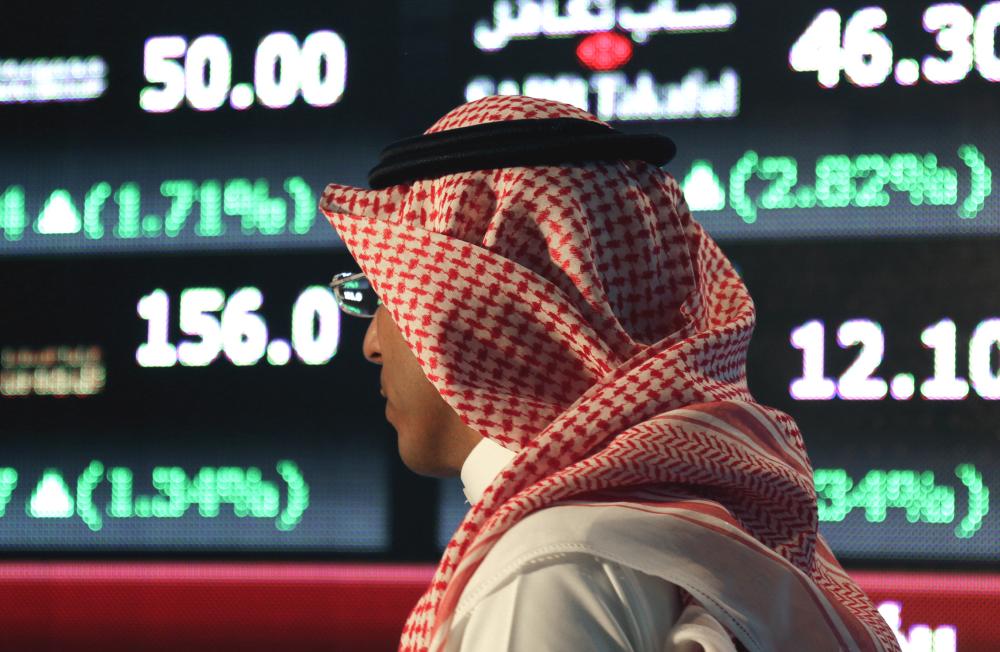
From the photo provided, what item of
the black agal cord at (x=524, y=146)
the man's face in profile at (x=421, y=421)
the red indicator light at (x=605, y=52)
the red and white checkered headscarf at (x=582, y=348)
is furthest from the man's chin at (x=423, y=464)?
the red indicator light at (x=605, y=52)

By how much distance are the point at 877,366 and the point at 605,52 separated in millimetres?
659

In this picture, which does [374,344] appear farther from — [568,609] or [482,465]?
[568,609]

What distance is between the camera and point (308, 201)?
6.52 ft

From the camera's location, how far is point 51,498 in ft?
6.63

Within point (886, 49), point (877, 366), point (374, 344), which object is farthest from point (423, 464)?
point (886, 49)

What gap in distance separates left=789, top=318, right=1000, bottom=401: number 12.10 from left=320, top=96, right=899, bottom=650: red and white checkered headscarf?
921 millimetres

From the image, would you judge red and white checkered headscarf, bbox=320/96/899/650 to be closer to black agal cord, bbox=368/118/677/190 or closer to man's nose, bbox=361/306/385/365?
black agal cord, bbox=368/118/677/190

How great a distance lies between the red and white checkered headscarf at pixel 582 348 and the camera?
703mm

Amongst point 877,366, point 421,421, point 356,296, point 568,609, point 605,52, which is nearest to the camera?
point 568,609

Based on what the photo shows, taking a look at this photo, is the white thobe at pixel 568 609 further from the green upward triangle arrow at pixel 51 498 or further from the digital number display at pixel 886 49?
the green upward triangle arrow at pixel 51 498

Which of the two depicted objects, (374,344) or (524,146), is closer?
(524,146)

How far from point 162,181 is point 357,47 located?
1.35 feet

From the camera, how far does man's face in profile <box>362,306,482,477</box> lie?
0.92m

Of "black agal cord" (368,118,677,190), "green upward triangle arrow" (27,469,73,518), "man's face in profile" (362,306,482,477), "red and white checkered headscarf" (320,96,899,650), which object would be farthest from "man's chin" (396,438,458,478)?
"green upward triangle arrow" (27,469,73,518)
